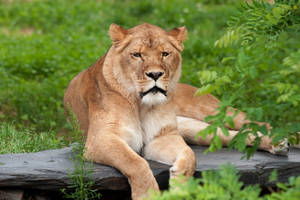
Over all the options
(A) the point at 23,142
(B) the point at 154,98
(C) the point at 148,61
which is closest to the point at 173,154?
(B) the point at 154,98

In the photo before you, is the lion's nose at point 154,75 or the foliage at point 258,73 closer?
the foliage at point 258,73

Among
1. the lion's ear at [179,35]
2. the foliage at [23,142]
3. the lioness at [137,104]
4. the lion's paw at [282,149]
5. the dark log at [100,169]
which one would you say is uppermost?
the lion's ear at [179,35]

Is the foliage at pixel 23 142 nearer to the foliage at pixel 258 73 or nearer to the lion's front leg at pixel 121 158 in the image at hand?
the lion's front leg at pixel 121 158

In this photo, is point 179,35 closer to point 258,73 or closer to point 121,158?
point 121,158

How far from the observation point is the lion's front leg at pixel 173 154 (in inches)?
163

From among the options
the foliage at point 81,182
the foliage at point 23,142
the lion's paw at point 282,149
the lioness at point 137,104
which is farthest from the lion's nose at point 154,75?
the foliage at point 23,142

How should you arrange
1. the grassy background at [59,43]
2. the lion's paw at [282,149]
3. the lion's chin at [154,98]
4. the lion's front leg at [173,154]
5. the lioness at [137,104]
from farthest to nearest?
the grassy background at [59,43], the lion's paw at [282,149], the lion's chin at [154,98], the lioness at [137,104], the lion's front leg at [173,154]

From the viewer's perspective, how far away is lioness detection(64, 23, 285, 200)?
4250 millimetres

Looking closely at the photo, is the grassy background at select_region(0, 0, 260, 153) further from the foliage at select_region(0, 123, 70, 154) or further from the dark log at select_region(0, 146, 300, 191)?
the dark log at select_region(0, 146, 300, 191)

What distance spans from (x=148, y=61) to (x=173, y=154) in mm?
692

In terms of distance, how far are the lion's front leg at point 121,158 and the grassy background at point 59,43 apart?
1.19 meters

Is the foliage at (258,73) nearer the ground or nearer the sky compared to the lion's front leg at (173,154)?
nearer the sky

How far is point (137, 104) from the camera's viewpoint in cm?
458

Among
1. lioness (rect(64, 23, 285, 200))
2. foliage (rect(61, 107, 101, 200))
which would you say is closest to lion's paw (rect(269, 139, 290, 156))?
lioness (rect(64, 23, 285, 200))
